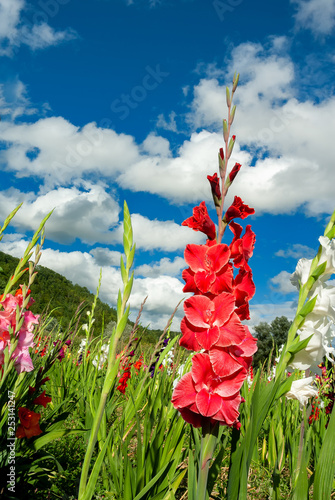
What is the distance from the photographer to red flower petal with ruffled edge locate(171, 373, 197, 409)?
117cm

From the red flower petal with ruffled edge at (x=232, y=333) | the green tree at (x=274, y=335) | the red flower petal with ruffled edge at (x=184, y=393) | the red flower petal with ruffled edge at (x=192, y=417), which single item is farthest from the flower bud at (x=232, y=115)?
the green tree at (x=274, y=335)

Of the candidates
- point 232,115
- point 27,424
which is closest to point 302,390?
point 232,115

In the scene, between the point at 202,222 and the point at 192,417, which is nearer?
the point at 192,417

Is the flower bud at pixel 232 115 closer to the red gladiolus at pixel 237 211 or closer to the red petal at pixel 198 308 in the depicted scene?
the red gladiolus at pixel 237 211

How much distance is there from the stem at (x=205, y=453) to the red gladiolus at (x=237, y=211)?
0.77 m

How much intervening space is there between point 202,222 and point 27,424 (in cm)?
164

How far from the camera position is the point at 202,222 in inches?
54.2

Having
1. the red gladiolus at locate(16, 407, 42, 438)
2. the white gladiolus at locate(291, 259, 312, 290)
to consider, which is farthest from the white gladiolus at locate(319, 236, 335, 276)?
the red gladiolus at locate(16, 407, 42, 438)

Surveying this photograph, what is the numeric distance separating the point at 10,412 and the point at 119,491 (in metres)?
0.92

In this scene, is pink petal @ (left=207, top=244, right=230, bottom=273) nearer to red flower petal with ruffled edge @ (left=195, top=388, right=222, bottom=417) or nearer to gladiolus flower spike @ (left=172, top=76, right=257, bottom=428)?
gladiolus flower spike @ (left=172, top=76, right=257, bottom=428)

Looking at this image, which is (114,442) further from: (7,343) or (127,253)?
(127,253)

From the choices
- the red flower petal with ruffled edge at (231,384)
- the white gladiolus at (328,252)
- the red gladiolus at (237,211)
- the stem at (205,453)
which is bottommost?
the stem at (205,453)

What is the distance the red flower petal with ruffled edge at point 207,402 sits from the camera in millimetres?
1119

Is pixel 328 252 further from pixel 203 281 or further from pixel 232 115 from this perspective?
pixel 232 115
